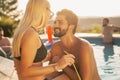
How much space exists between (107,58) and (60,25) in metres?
8.36

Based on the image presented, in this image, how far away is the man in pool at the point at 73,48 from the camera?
3.45 meters

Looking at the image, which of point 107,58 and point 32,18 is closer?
point 32,18

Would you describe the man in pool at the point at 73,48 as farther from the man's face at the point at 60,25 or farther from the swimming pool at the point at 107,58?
the swimming pool at the point at 107,58

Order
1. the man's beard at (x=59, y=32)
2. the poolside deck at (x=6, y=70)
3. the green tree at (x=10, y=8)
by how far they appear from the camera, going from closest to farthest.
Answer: the man's beard at (x=59, y=32), the poolside deck at (x=6, y=70), the green tree at (x=10, y=8)

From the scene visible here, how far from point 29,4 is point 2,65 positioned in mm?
4255

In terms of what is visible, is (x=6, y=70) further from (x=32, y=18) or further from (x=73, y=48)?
(x=32, y=18)

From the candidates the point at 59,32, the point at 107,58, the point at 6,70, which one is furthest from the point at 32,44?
the point at 107,58

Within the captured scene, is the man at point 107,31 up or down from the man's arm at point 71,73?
down

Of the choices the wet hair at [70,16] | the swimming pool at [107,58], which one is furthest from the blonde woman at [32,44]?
the swimming pool at [107,58]

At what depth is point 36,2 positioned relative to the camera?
108 inches

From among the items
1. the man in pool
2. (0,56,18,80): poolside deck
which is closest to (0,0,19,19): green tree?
(0,56,18,80): poolside deck

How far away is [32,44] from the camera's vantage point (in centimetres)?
266

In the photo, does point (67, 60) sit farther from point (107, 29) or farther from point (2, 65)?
point (107, 29)

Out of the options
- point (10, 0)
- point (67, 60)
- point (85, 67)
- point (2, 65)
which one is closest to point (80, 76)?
point (85, 67)
